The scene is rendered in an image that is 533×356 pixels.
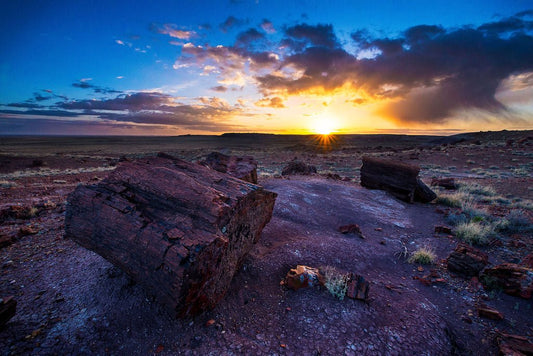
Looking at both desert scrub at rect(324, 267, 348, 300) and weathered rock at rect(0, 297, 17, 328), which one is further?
desert scrub at rect(324, 267, 348, 300)

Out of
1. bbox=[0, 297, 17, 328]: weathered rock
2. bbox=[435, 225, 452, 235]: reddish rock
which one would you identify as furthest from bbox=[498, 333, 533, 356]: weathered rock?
bbox=[0, 297, 17, 328]: weathered rock

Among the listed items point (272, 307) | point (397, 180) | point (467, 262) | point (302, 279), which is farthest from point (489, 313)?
point (397, 180)

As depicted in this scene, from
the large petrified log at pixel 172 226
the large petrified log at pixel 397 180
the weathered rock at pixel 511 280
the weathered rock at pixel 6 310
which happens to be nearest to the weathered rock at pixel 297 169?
the large petrified log at pixel 397 180

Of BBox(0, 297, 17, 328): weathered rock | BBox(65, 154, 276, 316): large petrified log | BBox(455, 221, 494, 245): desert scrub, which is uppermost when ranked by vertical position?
BBox(65, 154, 276, 316): large petrified log

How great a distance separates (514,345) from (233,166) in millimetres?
7971

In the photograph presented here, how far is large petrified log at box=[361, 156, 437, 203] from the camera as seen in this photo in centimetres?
1092

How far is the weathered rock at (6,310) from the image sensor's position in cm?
300

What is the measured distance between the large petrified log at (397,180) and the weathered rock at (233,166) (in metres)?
6.39

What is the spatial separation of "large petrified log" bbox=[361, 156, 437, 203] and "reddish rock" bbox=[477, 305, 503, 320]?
7467mm

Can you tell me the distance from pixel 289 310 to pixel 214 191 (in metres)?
2.22

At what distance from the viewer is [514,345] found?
3305 millimetres

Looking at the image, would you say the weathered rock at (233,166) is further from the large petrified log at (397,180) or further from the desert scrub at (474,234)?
the desert scrub at (474,234)

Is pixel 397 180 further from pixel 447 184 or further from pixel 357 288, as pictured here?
pixel 357 288

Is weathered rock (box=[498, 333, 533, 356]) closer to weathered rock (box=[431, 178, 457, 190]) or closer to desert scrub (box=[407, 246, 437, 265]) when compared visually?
desert scrub (box=[407, 246, 437, 265])
